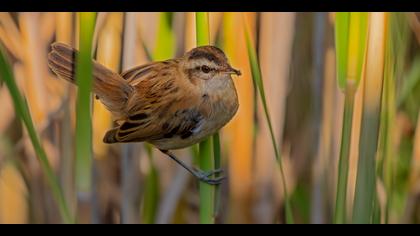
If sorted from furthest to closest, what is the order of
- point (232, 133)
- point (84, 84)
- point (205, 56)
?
point (232, 133), point (205, 56), point (84, 84)

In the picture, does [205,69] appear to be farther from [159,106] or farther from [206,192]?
[206,192]

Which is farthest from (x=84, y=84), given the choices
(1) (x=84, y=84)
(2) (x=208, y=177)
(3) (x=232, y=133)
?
(3) (x=232, y=133)

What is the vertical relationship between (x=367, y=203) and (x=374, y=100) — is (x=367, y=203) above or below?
below

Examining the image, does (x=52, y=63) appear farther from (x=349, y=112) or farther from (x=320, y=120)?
(x=320, y=120)

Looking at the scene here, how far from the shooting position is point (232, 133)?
72.9 inches

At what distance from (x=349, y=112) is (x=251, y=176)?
2.52 feet

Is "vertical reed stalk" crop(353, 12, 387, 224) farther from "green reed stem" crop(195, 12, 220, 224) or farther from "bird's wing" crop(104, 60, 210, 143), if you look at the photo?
"bird's wing" crop(104, 60, 210, 143)

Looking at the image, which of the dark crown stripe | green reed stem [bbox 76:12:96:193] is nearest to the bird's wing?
the dark crown stripe

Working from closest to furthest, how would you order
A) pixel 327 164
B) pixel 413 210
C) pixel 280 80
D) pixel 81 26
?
pixel 81 26 < pixel 280 80 < pixel 327 164 < pixel 413 210

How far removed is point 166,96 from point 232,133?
1.29 ft

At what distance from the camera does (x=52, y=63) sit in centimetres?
141

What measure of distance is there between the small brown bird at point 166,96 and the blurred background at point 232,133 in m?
0.20

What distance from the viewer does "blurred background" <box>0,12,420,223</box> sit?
182 cm

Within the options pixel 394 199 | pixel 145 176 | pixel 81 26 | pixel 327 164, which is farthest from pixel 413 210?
pixel 81 26
